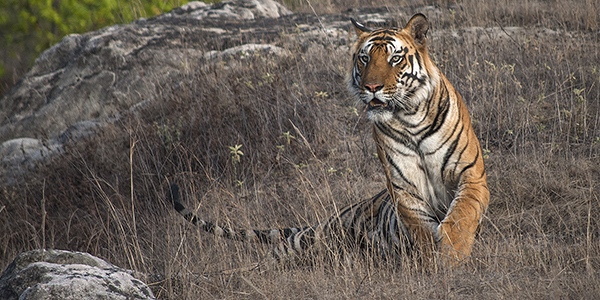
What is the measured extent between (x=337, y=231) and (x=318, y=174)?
1.26 meters

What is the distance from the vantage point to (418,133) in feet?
10.7

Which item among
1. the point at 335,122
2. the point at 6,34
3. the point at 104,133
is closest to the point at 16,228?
the point at 104,133

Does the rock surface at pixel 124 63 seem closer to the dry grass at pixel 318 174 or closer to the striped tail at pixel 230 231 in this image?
the dry grass at pixel 318 174

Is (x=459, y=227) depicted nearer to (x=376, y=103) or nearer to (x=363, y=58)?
(x=376, y=103)

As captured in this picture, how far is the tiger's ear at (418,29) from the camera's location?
331 centimetres

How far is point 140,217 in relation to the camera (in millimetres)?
5180

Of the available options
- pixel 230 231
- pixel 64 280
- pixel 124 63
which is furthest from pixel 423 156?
pixel 124 63

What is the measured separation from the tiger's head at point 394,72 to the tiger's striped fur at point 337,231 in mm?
836

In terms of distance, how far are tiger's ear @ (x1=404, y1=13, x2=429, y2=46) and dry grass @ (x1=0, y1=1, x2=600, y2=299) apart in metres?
1.40

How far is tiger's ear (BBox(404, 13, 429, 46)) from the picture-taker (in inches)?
130

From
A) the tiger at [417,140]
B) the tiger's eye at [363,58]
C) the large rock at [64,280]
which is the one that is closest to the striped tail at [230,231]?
the tiger at [417,140]

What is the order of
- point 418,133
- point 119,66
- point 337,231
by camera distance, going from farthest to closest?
point 119,66, point 337,231, point 418,133

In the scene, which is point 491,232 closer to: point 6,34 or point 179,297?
point 179,297

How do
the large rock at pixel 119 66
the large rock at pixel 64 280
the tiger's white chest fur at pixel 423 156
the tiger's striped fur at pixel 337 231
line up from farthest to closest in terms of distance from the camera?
the large rock at pixel 119 66
the tiger's striped fur at pixel 337 231
the tiger's white chest fur at pixel 423 156
the large rock at pixel 64 280
